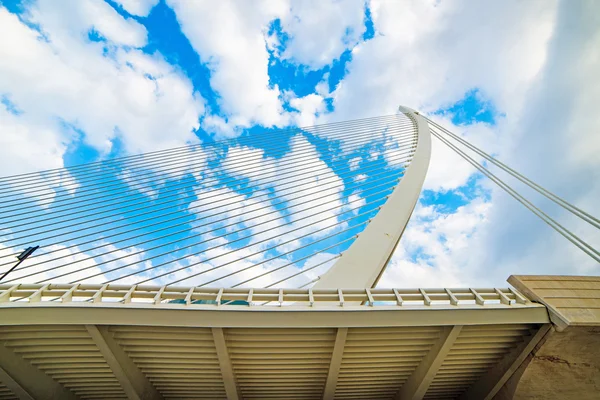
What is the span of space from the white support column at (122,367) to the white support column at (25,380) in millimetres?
2420

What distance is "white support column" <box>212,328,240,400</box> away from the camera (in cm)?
814

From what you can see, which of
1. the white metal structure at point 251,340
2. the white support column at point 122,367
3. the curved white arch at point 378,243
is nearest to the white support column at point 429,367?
the white metal structure at point 251,340

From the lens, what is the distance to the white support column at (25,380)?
835 cm

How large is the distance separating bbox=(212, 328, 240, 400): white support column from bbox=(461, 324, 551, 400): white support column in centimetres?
807

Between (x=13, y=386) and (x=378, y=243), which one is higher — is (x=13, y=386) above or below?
below

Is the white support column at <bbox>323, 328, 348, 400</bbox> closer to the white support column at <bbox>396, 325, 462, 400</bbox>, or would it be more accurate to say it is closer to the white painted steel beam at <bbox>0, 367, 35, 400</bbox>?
the white support column at <bbox>396, 325, 462, 400</bbox>

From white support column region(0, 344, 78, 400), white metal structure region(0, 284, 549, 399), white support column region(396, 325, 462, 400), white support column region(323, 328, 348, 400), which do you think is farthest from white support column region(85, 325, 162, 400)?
white support column region(396, 325, 462, 400)

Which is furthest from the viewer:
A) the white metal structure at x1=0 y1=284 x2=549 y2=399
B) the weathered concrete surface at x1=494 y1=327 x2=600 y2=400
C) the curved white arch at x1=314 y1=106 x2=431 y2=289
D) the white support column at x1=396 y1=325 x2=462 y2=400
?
the curved white arch at x1=314 y1=106 x2=431 y2=289

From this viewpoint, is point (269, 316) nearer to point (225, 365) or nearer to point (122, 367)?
point (225, 365)

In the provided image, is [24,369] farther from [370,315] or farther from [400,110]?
[400,110]

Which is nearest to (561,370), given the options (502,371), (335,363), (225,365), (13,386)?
(502,371)

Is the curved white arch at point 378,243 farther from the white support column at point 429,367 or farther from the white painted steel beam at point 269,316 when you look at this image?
the white support column at point 429,367

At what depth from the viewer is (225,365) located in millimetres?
8688

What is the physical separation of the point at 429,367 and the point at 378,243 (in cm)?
493
